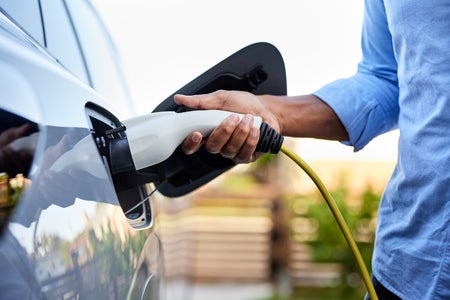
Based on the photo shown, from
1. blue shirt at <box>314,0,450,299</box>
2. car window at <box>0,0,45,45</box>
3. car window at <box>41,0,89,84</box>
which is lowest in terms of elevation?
blue shirt at <box>314,0,450,299</box>

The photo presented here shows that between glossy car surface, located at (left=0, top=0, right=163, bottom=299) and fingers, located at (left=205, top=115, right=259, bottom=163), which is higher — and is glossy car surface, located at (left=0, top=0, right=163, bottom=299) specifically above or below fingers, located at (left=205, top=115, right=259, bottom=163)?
above

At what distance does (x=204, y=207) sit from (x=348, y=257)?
1.90 metres

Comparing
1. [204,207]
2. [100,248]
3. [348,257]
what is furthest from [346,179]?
[100,248]

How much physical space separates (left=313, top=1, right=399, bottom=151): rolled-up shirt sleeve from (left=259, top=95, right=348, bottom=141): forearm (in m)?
0.02

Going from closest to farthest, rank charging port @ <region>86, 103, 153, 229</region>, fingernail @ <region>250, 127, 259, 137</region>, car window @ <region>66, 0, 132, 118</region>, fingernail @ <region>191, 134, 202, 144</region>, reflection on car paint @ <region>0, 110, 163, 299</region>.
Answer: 1. reflection on car paint @ <region>0, 110, 163, 299</region>
2. charging port @ <region>86, 103, 153, 229</region>
3. fingernail @ <region>191, 134, 202, 144</region>
4. fingernail @ <region>250, 127, 259, 137</region>
5. car window @ <region>66, 0, 132, 118</region>

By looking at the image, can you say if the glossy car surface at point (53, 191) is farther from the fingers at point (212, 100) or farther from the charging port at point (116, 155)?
the fingers at point (212, 100)

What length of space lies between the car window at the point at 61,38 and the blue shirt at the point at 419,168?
0.58 metres

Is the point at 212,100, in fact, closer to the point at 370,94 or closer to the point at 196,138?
the point at 196,138

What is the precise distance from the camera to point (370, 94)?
1.78 meters

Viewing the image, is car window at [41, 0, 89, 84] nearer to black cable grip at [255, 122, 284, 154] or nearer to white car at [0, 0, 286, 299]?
white car at [0, 0, 286, 299]

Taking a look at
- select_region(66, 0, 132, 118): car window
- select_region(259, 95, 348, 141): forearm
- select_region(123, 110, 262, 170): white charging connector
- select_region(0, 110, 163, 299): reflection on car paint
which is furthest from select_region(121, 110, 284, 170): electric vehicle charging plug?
select_region(259, 95, 348, 141): forearm

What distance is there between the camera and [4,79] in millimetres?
965

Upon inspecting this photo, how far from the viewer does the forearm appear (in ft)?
5.82

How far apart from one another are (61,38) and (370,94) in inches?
25.4
